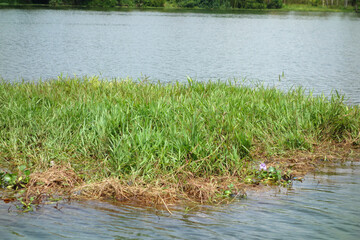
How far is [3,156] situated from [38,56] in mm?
17548

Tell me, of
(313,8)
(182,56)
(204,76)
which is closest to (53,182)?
(204,76)

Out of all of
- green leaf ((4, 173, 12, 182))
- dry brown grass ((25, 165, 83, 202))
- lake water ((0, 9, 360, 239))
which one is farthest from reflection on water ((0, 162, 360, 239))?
green leaf ((4, 173, 12, 182))

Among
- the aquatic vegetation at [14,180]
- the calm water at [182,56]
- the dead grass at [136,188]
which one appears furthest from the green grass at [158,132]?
the calm water at [182,56]

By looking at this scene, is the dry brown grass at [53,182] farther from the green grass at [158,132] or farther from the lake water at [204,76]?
the lake water at [204,76]

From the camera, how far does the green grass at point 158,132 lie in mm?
6535

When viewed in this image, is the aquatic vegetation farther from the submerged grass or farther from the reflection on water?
the reflection on water

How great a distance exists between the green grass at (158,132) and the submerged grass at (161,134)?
19 mm

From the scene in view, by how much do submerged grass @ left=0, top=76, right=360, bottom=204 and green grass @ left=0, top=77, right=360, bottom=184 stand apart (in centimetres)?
2

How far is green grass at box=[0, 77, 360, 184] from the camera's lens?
6.54 meters

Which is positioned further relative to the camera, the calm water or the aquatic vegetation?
the calm water

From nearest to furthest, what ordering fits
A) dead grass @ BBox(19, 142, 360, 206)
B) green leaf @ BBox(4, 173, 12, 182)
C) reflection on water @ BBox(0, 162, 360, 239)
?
reflection on water @ BBox(0, 162, 360, 239)
dead grass @ BBox(19, 142, 360, 206)
green leaf @ BBox(4, 173, 12, 182)

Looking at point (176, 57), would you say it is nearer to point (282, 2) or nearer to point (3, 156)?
point (3, 156)

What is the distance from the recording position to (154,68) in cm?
2117

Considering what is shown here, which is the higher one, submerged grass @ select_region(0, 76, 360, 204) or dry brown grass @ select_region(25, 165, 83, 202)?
submerged grass @ select_region(0, 76, 360, 204)
